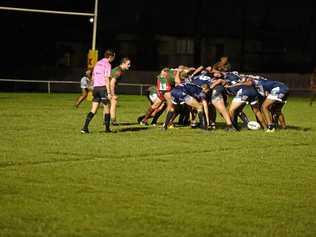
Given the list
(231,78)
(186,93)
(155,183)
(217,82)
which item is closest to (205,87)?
(217,82)

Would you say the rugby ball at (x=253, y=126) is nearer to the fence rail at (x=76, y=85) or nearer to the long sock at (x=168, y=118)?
the long sock at (x=168, y=118)

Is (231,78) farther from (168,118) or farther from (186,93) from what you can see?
(168,118)

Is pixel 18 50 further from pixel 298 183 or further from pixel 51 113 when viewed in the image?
pixel 298 183

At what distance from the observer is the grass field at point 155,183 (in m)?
10.4

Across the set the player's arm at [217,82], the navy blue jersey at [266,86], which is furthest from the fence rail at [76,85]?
the navy blue jersey at [266,86]

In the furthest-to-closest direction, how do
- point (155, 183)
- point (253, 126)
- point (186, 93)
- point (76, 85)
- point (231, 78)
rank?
point (76, 85)
point (253, 126)
point (231, 78)
point (186, 93)
point (155, 183)

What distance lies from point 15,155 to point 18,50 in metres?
39.6

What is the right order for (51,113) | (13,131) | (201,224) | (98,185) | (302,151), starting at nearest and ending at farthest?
1. (201,224)
2. (98,185)
3. (302,151)
4. (13,131)
5. (51,113)

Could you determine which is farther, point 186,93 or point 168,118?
point 168,118

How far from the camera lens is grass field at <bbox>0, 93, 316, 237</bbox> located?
34.0 feet

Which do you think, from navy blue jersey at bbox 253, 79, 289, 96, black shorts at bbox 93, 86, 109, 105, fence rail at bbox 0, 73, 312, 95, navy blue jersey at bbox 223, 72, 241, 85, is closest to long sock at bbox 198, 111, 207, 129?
navy blue jersey at bbox 223, 72, 241, 85

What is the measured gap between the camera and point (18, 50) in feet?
182

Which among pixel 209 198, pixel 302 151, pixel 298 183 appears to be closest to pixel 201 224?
pixel 209 198

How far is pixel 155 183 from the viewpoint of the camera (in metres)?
13.6
